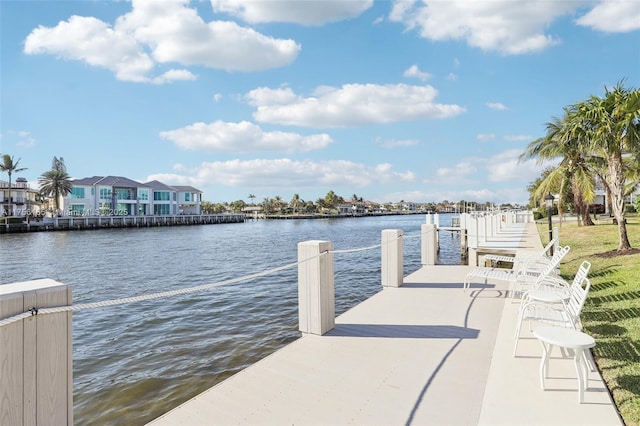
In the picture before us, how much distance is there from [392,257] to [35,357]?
278 inches

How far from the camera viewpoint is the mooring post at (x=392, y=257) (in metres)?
8.48

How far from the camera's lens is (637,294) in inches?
273

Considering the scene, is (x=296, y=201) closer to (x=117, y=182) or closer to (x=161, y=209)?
(x=161, y=209)

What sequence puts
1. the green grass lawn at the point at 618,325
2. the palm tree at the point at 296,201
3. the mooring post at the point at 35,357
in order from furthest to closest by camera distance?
the palm tree at the point at 296,201
the green grass lawn at the point at 618,325
the mooring post at the point at 35,357

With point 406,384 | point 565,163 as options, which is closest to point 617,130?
point 406,384

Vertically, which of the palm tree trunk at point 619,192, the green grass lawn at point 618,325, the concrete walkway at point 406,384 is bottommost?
the concrete walkway at point 406,384

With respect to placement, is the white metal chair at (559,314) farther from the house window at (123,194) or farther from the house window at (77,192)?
the house window at (123,194)

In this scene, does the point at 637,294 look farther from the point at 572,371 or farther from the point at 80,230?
the point at 80,230

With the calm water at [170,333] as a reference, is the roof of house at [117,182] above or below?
above

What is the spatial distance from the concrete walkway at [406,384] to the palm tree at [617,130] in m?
8.03

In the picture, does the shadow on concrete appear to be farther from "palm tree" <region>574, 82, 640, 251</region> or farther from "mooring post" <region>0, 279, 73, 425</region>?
"palm tree" <region>574, 82, 640, 251</region>

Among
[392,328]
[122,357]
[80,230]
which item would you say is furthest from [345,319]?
[80,230]

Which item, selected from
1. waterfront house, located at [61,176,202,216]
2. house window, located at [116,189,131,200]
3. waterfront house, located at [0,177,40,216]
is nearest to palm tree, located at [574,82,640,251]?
waterfront house, located at [61,176,202,216]

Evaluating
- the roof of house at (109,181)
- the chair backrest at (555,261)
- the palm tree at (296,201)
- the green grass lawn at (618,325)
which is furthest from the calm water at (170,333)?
the palm tree at (296,201)
